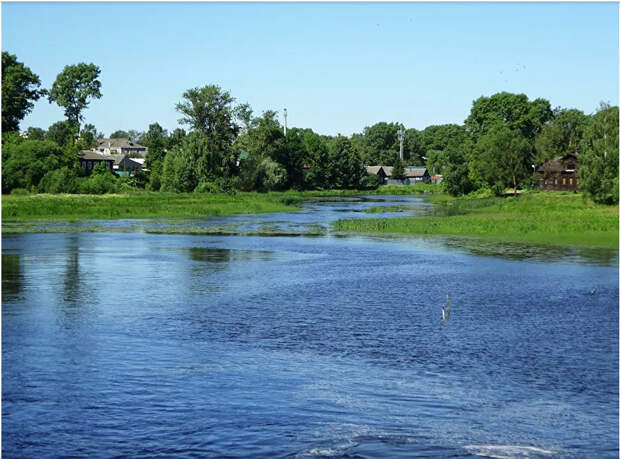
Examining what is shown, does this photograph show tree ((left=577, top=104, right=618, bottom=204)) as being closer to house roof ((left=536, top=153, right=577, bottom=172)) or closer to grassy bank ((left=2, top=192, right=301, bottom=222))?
grassy bank ((left=2, top=192, right=301, bottom=222))

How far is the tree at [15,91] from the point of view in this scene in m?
152

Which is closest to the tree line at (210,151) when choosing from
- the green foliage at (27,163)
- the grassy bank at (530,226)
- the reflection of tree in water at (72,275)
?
the green foliage at (27,163)

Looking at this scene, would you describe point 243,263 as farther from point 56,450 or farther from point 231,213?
point 231,213

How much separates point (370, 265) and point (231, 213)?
60300 mm

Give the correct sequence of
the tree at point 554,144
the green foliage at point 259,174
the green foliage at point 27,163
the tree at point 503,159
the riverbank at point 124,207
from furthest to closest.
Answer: the green foliage at point 259,174, the tree at point 554,144, the tree at point 503,159, the green foliage at point 27,163, the riverbank at point 124,207

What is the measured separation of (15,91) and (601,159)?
11443 centimetres

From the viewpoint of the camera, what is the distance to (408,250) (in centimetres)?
5472

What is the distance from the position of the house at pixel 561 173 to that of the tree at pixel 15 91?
345 ft

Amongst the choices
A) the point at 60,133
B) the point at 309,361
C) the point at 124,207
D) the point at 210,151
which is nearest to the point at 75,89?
the point at 60,133

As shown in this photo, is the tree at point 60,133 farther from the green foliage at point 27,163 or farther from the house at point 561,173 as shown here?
the house at point 561,173

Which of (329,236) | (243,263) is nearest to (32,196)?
(329,236)

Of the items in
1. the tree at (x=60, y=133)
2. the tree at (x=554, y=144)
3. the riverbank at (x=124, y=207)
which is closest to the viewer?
the riverbank at (x=124, y=207)

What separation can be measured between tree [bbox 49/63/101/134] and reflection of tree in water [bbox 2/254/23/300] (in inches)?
5231

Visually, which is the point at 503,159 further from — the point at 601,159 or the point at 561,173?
the point at 601,159
